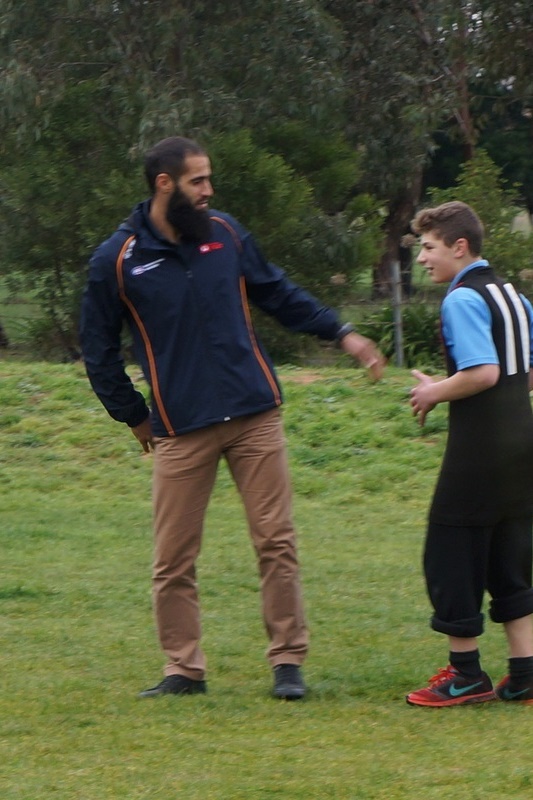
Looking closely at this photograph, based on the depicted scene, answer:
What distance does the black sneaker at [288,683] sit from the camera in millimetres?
4777

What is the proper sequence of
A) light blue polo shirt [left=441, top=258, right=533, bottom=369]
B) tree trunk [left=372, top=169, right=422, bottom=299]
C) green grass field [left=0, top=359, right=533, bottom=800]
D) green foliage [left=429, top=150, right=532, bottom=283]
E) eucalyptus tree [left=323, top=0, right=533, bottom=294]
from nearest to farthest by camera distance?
green grass field [left=0, top=359, right=533, bottom=800] < light blue polo shirt [left=441, top=258, right=533, bottom=369] < green foliage [left=429, top=150, right=532, bottom=283] < eucalyptus tree [left=323, top=0, right=533, bottom=294] < tree trunk [left=372, top=169, right=422, bottom=299]

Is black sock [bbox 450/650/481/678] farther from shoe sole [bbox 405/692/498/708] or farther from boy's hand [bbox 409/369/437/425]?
boy's hand [bbox 409/369/437/425]

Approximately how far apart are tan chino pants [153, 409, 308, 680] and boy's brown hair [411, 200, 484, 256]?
869mm

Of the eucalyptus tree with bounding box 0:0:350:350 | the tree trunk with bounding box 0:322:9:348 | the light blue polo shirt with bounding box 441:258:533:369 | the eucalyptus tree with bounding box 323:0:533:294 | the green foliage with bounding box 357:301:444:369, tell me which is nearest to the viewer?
the light blue polo shirt with bounding box 441:258:533:369

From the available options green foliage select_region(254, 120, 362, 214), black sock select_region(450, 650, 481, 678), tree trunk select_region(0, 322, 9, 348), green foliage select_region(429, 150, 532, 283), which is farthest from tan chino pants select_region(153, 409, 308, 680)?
tree trunk select_region(0, 322, 9, 348)

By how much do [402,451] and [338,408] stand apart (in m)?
1.14

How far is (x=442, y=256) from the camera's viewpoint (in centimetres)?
459

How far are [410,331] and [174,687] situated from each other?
12.2 metres

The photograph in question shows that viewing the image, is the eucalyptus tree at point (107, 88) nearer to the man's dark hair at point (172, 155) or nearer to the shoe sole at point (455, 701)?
the man's dark hair at point (172, 155)

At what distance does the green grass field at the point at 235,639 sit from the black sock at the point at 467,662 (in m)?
0.13

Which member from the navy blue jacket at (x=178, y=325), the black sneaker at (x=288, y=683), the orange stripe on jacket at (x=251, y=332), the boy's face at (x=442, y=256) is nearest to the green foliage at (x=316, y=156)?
the orange stripe on jacket at (x=251, y=332)

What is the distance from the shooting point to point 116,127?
70.1 ft

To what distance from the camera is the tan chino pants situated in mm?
4805

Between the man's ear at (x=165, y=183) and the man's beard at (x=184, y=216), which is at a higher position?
the man's ear at (x=165, y=183)
